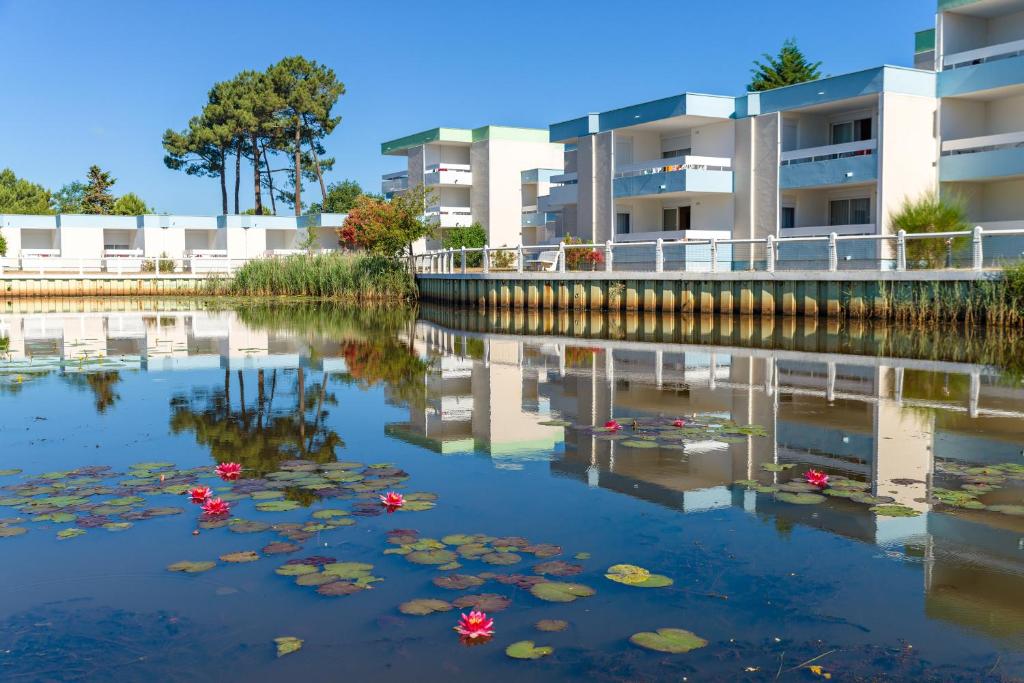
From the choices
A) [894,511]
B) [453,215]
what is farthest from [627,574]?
[453,215]

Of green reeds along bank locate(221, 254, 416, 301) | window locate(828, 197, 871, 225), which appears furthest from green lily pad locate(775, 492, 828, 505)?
green reeds along bank locate(221, 254, 416, 301)

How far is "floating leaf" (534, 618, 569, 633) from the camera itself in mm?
4738

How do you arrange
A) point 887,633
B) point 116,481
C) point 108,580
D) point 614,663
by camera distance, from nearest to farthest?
point 614,663 → point 887,633 → point 108,580 → point 116,481

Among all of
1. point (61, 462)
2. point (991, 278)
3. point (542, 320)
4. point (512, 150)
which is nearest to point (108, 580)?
point (61, 462)

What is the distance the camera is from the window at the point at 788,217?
129 ft

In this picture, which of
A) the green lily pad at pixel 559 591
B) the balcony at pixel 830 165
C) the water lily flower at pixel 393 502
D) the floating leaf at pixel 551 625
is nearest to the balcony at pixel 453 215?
the balcony at pixel 830 165

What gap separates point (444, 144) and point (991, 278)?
145ft

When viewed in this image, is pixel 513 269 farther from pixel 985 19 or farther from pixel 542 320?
pixel 985 19

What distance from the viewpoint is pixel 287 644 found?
4.56m

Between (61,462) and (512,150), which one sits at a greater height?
(512,150)

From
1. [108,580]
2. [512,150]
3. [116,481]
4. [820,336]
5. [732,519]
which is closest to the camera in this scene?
[108,580]

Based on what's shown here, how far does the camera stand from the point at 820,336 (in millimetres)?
21250

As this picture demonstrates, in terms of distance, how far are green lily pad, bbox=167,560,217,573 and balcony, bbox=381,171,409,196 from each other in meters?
62.5

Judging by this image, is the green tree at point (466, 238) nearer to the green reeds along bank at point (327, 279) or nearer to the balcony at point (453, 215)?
the balcony at point (453, 215)
